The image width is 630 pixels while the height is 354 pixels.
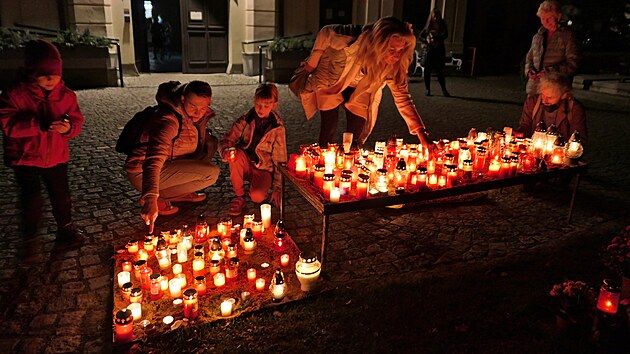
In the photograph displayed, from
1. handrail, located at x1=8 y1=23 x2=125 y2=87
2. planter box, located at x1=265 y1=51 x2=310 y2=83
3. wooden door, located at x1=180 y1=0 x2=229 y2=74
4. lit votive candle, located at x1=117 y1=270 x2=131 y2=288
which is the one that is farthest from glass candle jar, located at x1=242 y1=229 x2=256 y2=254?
wooden door, located at x1=180 y1=0 x2=229 y2=74

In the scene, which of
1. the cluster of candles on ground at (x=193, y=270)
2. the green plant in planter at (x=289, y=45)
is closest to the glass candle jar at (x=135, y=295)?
the cluster of candles on ground at (x=193, y=270)

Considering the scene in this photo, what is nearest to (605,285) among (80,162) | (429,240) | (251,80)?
(429,240)

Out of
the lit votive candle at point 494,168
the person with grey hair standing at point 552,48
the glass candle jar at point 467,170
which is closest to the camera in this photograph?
the glass candle jar at point 467,170

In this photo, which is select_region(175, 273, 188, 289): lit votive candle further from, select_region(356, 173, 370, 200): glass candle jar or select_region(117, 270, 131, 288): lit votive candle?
select_region(356, 173, 370, 200): glass candle jar

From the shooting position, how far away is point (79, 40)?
12641mm

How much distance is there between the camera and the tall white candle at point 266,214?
14.7 ft

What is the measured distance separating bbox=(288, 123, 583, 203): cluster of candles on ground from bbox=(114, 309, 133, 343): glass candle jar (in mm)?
1555

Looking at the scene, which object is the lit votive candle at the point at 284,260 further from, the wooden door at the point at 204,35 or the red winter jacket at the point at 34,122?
the wooden door at the point at 204,35

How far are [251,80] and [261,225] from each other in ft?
36.6

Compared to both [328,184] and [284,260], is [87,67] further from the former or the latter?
[328,184]

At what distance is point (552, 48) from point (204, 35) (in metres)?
11.7

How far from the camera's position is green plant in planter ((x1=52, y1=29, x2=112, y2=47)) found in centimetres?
1230

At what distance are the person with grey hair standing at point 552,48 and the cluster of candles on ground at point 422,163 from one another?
1.77 metres

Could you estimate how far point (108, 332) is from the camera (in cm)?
318
